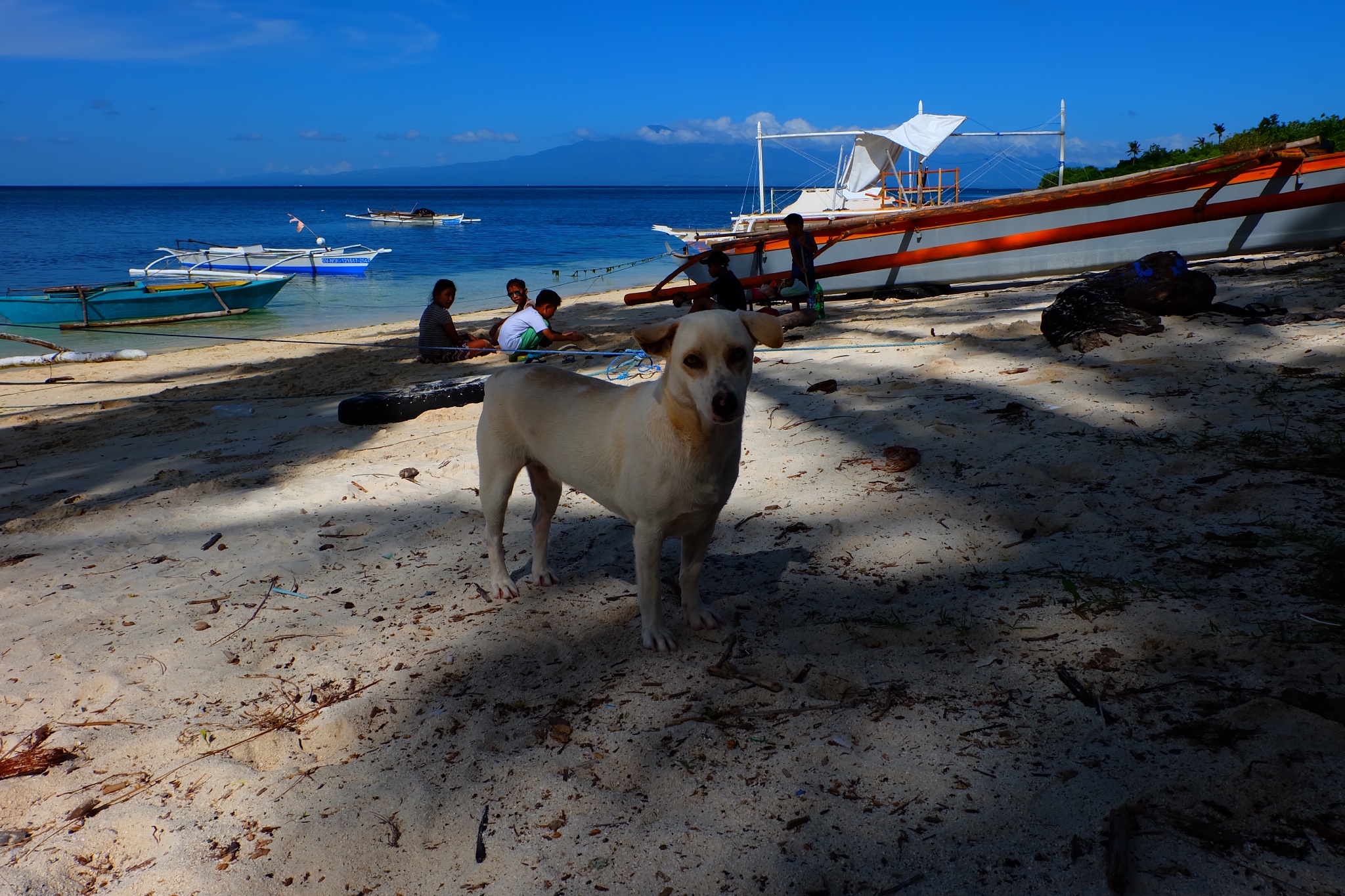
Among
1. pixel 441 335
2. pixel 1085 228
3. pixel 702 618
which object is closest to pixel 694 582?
pixel 702 618

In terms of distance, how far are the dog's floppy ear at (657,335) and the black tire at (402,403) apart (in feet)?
15.0

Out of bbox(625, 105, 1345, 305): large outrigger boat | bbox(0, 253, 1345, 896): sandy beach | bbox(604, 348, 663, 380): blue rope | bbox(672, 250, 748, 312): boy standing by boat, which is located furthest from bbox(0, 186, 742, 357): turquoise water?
bbox(0, 253, 1345, 896): sandy beach

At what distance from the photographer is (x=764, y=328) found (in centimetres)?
298

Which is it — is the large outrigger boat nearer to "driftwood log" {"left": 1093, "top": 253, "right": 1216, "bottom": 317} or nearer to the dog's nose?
"driftwood log" {"left": 1093, "top": 253, "right": 1216, "bottom": 317}

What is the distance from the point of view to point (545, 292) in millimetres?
9945

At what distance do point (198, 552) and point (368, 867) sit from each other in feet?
10.1

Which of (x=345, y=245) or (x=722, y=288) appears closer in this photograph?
(x=722, y=288)

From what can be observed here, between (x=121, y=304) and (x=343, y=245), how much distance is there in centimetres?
3455

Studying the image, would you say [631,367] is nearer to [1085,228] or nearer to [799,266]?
[799,266]

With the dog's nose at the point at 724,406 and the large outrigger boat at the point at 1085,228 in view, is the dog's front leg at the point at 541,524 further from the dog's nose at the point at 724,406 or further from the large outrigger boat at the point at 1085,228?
the large outrigger boat at the point at 1085,228

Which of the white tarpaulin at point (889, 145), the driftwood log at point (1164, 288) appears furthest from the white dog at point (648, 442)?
the white tarpaulin at point (889, 145)

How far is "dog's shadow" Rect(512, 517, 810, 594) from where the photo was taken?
3979 mm

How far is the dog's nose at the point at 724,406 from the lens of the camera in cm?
279

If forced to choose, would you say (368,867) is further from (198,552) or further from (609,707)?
(198,552)
